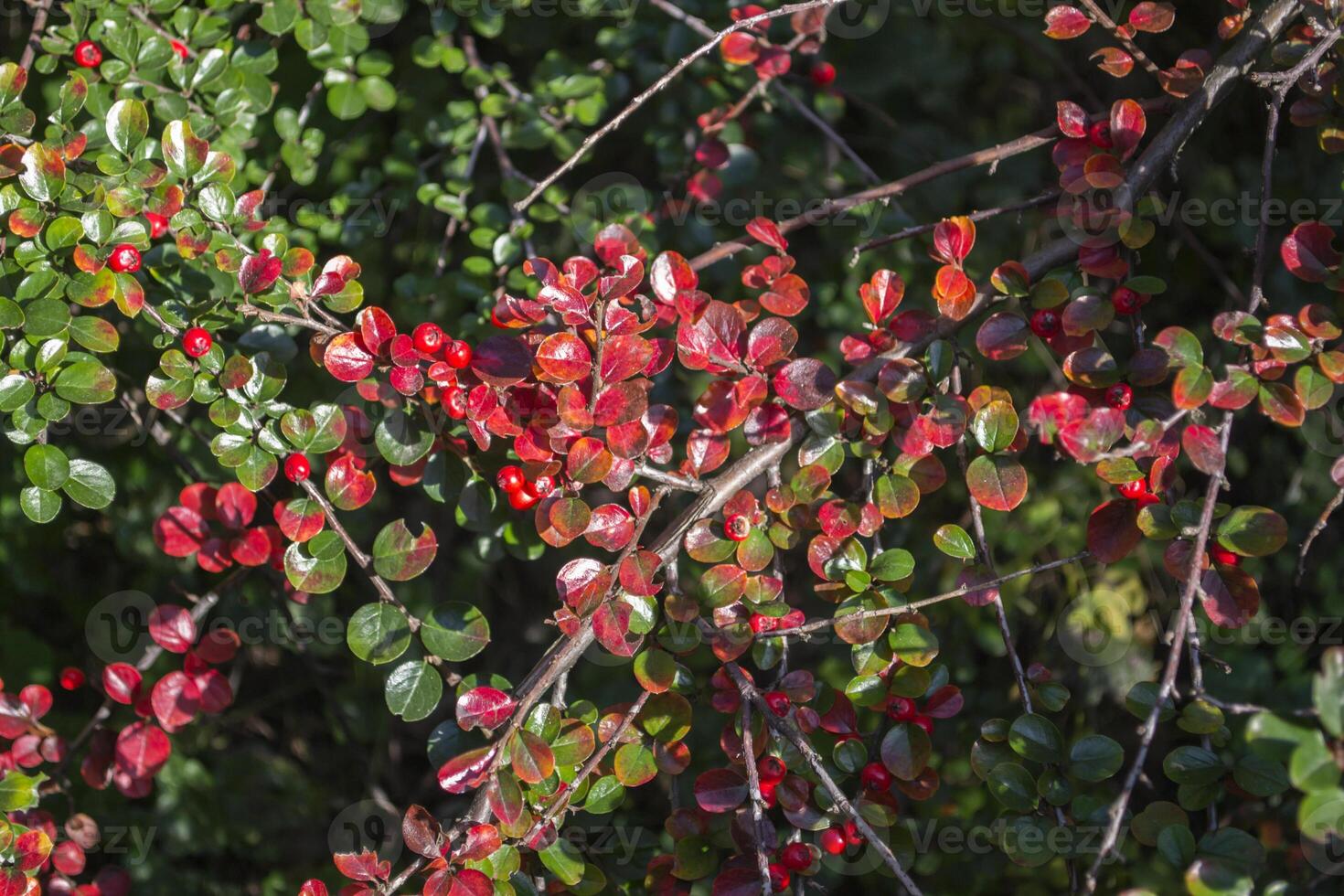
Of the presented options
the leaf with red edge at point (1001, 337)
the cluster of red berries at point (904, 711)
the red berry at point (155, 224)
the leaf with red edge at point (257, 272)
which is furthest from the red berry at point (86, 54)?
the cluster of red berries at point (904, 711)

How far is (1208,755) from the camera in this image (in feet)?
3.35

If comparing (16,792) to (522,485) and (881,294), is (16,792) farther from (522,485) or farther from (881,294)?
(881,294)

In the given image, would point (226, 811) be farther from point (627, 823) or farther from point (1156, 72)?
point (1156, 72)

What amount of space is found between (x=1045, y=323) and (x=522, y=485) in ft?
2.01

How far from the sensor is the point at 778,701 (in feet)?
3.68

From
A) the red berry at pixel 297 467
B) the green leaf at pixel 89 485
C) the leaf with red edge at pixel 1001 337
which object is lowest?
the green leaf at pixel 89 485

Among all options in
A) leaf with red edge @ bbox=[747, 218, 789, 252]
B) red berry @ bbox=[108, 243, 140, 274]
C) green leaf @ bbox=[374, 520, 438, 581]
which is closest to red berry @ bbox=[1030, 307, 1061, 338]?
leaf with red edge @ bbox=[747, 218, 789, 252]

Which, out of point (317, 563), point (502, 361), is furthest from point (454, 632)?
point (502, 361)

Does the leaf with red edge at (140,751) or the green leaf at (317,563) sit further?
the leaf with red edge at (140,751)

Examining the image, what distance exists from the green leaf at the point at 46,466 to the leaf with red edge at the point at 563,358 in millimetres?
555

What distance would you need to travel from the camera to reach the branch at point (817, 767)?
94 centimetres

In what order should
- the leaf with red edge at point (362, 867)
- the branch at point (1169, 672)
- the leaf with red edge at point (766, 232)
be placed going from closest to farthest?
the branch at point (1169, 672), the leaf with red edge at point (362, 867), the leaf with red edge at point (766, 232)

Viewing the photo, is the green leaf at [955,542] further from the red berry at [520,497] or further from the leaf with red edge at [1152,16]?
the leaf with red edge at [1152,16]

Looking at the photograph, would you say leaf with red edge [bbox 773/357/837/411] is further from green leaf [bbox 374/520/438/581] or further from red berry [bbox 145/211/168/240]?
red berry [bbox 145/211/168/240]
